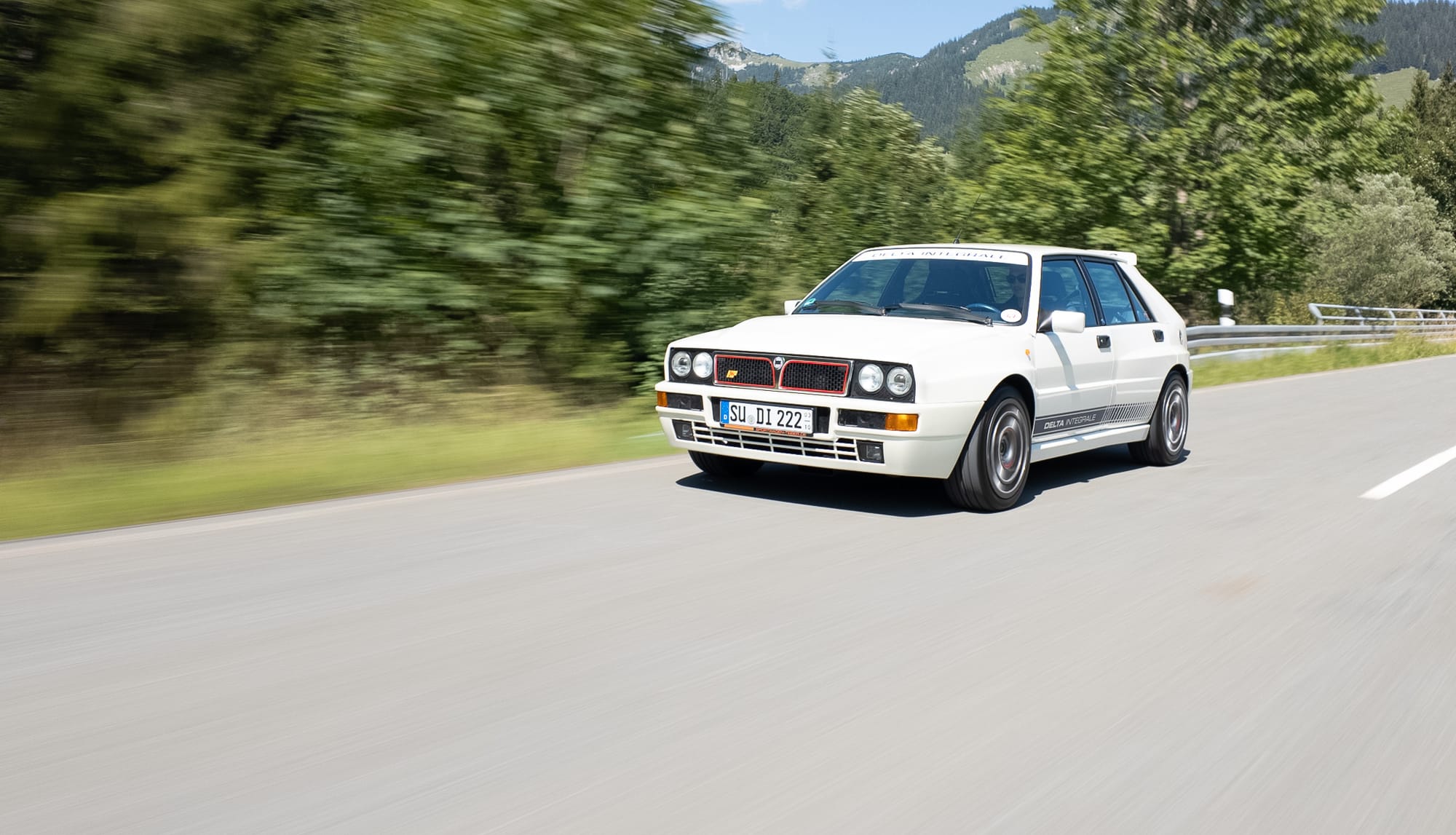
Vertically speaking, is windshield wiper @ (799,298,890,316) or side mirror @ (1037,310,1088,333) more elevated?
windshield wiper @ (799,298,890,316)

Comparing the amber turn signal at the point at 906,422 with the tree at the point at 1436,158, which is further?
the tree at the point at 1436,158

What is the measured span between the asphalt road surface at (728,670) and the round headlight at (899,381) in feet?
2.32

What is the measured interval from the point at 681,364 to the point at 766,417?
76cm

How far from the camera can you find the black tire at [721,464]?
7.87 m

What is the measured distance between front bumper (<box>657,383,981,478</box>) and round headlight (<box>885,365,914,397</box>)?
74 millimetres

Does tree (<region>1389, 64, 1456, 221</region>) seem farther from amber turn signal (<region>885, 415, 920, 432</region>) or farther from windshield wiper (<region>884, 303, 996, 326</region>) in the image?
amber turn signal (<region>885, 415, 920, 432</region>)

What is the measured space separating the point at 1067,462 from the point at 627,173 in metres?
4.87

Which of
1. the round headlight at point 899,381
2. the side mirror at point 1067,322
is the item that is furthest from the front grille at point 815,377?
the side mirror at point 1067,322

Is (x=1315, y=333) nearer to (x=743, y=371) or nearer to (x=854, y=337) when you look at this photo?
(x=854, y=337)

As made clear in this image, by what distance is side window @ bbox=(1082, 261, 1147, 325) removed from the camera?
8922 millimetres

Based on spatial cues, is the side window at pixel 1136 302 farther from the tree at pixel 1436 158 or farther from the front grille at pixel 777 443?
the tree at pixel 1436 158

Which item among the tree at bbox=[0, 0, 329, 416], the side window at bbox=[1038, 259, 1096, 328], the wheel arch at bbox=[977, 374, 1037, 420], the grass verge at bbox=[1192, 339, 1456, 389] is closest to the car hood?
the wheel arch at bbox=[977, 374, 1037, 420]

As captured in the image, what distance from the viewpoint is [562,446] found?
8.94 meters

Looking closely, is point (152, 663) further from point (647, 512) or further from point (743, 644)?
point (647, 512)
